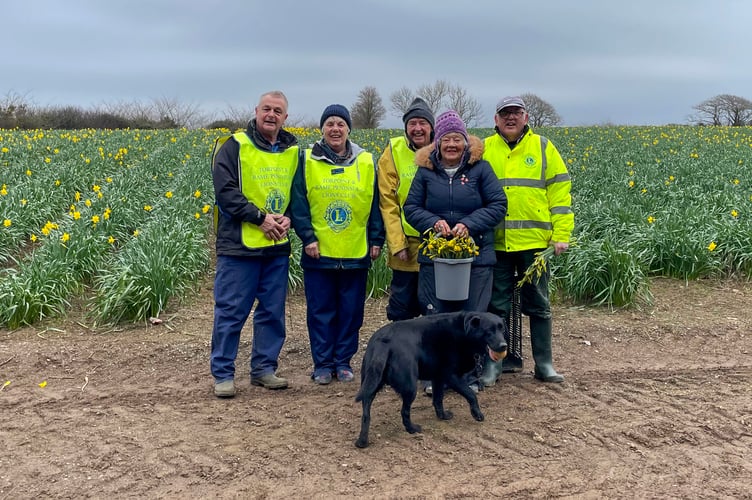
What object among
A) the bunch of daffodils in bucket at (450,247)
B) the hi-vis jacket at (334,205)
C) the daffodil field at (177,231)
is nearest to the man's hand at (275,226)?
the hi-vis jacket at (334,205)

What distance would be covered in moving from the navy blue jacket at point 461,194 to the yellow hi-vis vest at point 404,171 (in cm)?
28

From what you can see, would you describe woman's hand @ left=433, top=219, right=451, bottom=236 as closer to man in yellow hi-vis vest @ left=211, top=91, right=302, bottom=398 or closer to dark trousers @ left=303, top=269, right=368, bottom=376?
dark trousers @ left=303, top=269, right=368, bottom=376

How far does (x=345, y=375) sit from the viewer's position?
4.57 metres

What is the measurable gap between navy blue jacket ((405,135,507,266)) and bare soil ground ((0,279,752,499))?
124 centimetres

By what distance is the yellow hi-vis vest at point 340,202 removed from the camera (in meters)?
4.34

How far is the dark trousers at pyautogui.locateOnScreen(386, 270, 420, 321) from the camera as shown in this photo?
447 cm

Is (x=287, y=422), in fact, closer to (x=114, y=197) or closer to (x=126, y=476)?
(x=126, y=476)

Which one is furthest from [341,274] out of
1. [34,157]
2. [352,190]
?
[34,157]

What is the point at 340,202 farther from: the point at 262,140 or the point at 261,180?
the point at 262,140

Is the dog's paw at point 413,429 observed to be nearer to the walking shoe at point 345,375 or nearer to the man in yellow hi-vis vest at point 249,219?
the walking shoe at point 345,375

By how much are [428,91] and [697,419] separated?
Answer: 50356 mm

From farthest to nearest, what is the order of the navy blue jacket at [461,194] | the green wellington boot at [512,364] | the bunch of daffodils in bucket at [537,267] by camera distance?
1. the green wellington boot at [512,364]
2. the bunch of daffodils in bucket at [537,267]
3. the navy blue jacket at [461,194]

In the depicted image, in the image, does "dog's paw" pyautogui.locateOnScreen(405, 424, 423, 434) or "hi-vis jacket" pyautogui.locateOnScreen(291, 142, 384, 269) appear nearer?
"dog's paw" pyautogui.locateOnScreen(405, 424, 423, 434)

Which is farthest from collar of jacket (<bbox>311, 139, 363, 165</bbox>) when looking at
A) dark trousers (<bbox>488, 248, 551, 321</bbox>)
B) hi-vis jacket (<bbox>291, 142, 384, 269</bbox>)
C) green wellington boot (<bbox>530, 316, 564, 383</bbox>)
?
green wellington boot (<bbox>530, 316, 564, 383</bbox>)
